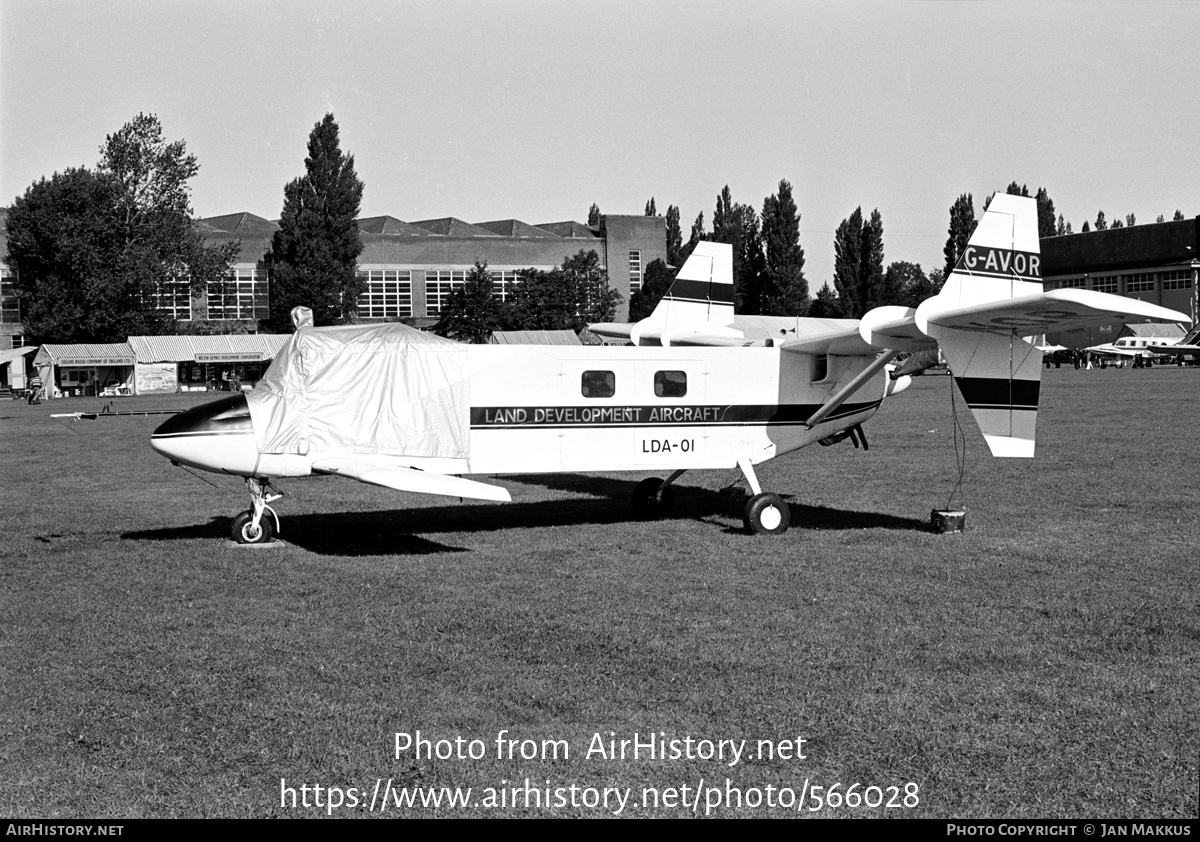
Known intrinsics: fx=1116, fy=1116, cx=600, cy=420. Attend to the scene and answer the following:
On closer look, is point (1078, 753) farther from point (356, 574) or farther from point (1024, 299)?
point (356, 574)

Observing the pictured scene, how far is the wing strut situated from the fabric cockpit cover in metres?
4.58

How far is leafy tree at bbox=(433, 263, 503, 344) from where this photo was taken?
285 feet

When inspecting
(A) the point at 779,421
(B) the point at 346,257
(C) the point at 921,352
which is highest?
(B) the point at 346,257

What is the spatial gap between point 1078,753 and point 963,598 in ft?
12.4

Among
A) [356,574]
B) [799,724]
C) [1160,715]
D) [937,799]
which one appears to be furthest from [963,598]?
[356,574]

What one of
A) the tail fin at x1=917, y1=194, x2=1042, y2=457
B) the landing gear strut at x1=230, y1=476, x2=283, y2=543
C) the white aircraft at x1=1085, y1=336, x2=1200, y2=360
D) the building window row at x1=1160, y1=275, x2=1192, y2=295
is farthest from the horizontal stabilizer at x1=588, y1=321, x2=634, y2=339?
the building window row at x1=1160, y1=275, x2=1192, y2=295

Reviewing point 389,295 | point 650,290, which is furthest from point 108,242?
point 650,290

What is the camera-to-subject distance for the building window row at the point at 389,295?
3841 inches

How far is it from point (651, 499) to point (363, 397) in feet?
15.2

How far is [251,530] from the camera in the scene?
12.6m

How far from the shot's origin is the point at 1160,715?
6406mm

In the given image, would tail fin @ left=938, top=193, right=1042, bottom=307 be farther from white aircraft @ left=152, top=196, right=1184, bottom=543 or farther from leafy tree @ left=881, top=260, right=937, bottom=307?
leafy tree @ left=881, top=260, right=937, bottom=307

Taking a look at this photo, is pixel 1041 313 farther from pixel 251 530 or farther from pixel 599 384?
pixel 251 530

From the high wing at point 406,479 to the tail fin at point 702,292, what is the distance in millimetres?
6820
